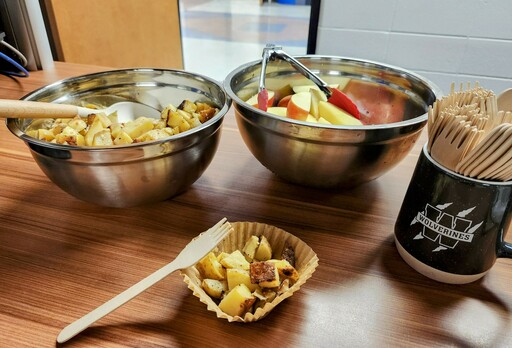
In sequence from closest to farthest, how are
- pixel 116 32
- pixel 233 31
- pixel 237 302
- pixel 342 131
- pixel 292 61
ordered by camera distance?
pixel 237 302
pixel 342 131
pixel 292 61
pixel 116 32
pixel 233 31

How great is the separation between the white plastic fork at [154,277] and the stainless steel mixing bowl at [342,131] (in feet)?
0.55

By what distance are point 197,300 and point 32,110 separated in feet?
1.18

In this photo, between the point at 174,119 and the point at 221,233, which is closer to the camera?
the point at 221,233

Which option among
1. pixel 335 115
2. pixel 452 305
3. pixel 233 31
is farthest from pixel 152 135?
pixel 233 31

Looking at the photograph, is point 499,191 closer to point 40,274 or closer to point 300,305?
point 300,305

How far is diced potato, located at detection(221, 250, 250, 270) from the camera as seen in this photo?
1.50 feet

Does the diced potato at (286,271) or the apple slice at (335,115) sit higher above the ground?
the apple slice at (335,115)

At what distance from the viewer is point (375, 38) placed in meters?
1.73

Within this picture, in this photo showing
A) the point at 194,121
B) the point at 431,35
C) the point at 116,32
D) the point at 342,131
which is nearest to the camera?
the point at 342,131

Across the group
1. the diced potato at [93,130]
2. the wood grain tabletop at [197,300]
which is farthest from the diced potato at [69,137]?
the wood grain tabletop at [197,300]

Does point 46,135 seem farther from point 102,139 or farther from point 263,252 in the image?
point 263,252

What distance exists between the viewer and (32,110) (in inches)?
21.1

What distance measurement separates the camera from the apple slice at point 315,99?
69 cm

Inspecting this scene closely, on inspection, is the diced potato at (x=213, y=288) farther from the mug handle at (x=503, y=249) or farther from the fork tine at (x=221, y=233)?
the mug handle at (x=503, y=249)
